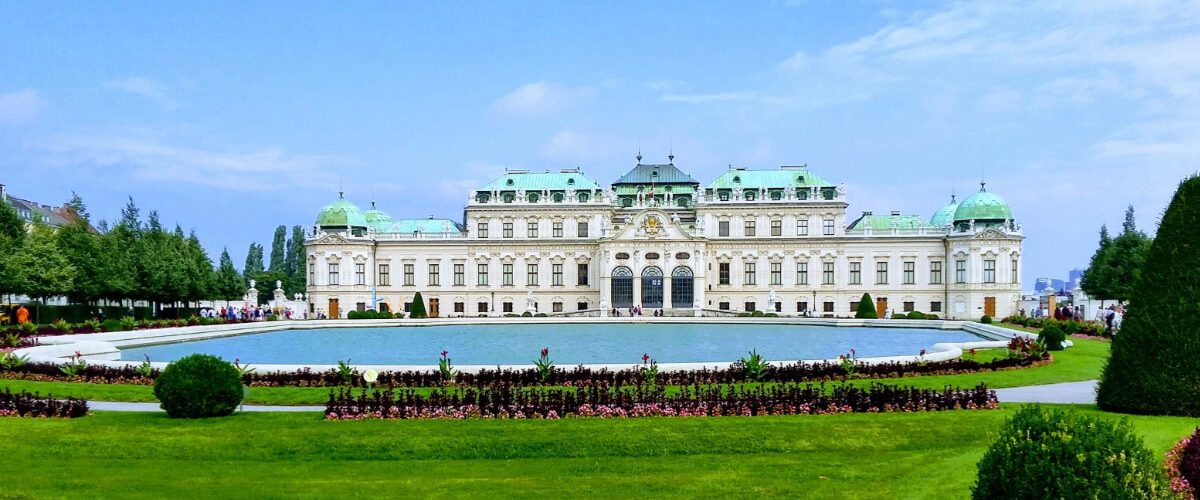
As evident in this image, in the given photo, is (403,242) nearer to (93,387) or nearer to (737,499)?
(93,387)

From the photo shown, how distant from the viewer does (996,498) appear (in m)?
7.30

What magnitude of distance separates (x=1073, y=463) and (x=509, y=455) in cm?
723

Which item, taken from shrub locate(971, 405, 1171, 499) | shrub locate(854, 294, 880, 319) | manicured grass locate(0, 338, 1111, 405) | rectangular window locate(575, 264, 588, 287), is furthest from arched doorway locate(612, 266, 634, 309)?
shrub locate(971, 405, 1171, 499)

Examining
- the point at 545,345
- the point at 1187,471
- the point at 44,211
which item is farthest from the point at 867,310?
the point at 44,211

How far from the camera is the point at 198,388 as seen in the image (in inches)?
539

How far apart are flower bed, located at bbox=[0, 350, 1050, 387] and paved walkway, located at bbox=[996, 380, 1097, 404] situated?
8.72 feet

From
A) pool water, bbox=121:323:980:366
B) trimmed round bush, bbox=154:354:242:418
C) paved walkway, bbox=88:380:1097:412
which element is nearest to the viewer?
trimmed round bush, bbox=154:354:242:418

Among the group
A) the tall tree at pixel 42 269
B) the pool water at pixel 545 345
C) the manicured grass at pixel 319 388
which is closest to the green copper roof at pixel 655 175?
the pool water at pixel 545 345

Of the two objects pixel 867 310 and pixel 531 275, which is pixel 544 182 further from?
pixel 867 310

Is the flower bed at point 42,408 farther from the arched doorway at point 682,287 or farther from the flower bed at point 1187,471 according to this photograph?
the arched doorway at point 682,287

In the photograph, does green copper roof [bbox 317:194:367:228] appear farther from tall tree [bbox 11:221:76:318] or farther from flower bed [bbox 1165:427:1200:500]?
flower bed [bbox 1165:427:1200:500]

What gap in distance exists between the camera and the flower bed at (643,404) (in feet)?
45.3

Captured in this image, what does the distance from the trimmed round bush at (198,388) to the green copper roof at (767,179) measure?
58.9m

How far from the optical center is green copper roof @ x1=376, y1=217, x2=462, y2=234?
73.2 m
